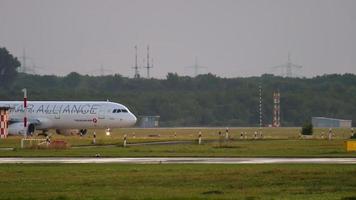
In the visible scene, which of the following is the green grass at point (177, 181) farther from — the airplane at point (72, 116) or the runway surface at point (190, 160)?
the airplane at point (72, 116)

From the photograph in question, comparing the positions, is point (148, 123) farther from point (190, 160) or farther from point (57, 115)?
point (190, 160)

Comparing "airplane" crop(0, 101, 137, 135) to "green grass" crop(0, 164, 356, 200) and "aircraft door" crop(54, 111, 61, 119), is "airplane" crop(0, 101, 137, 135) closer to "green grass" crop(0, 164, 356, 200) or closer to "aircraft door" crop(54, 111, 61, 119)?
"aircraft door" crop(54, 111, 61, 119)

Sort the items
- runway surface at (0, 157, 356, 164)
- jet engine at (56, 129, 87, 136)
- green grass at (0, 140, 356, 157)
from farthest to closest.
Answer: jet engine at (56, 129, 87, 136), green grass at (0, 140, 356, 157), runway surface at (0, 157, 356, 164)

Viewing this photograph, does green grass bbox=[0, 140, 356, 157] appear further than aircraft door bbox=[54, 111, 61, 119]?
No

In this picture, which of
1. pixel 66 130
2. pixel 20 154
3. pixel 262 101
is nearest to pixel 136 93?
pixel 262 101

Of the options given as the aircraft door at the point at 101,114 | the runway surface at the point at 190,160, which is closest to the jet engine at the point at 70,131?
the aircraft door at the point at 101,114

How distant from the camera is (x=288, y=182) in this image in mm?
33906

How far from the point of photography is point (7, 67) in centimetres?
19350

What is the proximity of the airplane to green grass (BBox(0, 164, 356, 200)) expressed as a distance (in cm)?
4905

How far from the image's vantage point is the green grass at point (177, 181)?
29.9m

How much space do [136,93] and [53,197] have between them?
16678 centimetres

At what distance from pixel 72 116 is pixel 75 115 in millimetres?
444

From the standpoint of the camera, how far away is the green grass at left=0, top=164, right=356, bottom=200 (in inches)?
1179

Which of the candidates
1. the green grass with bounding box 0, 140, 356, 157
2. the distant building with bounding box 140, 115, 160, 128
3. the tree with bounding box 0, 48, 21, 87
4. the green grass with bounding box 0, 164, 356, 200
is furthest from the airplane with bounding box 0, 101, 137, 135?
the tree with bounding box 0, 48, 21, 87
